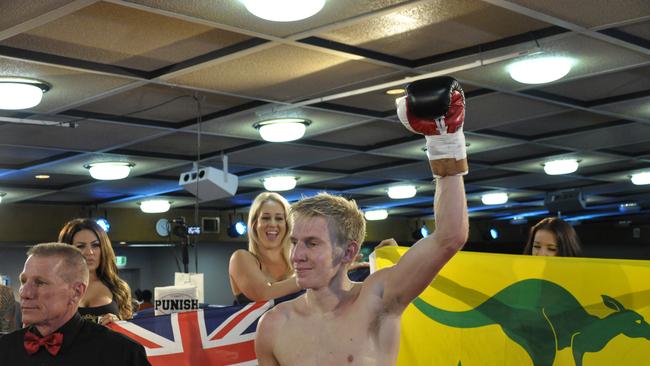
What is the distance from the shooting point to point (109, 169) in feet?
32.1

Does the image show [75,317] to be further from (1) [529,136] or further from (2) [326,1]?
(1) [529,136]

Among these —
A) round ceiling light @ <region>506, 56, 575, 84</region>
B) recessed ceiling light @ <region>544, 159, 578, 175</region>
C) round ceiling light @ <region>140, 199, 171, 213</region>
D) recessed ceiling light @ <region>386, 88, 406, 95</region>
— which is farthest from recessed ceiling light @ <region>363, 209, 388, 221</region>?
round ceiling light @ <region>506, 56, 575, 84</region>

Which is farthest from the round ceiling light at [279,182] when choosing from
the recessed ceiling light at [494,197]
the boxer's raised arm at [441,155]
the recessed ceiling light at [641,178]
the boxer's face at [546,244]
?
the boxer's raised arm at [441,155]

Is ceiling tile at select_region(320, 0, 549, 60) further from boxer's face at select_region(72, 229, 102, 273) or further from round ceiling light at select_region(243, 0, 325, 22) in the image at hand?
boxer's face at select_region(72, 229, 102, 273)

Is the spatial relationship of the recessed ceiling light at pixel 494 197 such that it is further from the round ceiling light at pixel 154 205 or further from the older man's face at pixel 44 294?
the older man's face at pixel 44 294

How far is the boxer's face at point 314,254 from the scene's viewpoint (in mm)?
2482

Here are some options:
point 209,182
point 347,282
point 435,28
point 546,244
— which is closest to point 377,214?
point 209,182

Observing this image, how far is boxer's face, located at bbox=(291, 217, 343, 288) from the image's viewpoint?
248cm

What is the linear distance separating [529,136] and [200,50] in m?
4.80

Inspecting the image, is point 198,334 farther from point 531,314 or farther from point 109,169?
point 109,169

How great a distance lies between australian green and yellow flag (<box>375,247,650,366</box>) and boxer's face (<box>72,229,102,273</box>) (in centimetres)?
166

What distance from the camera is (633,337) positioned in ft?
9.13

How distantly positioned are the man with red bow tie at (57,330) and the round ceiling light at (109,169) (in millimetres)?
6988

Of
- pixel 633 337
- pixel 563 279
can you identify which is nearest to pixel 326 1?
pixel 563 279
